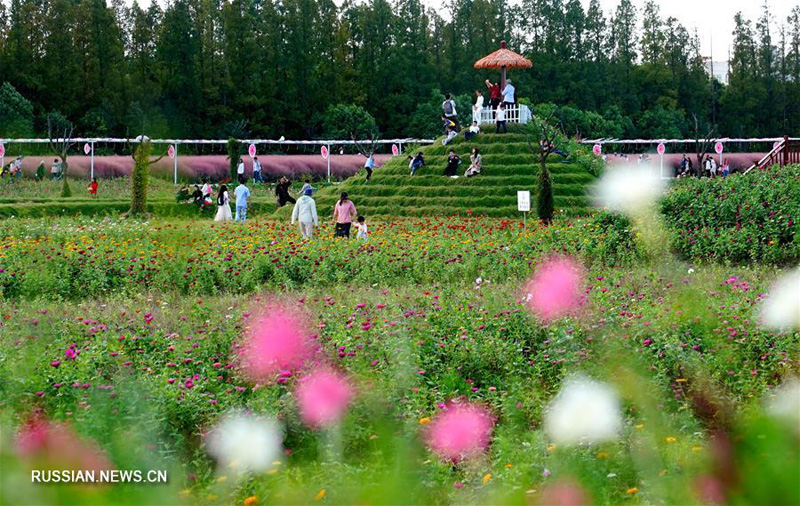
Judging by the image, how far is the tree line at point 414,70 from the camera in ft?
132

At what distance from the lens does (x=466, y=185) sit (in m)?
24.9

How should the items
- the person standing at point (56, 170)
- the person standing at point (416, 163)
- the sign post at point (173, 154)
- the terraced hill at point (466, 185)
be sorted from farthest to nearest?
the person standing at point (56, 170), the person standing at point (416, 163), the terraced hill at point (466, 185), the sign post at point (173, 154)

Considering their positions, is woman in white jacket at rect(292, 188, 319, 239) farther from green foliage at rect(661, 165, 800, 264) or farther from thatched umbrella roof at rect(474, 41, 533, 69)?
thatched umbrella roof at rect(474, 41, 533, 69)

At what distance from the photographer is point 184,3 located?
4.79 m

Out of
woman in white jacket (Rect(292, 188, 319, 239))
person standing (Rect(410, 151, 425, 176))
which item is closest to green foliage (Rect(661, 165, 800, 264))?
woman in white jacket (Rect(292, 188, 319, 239))

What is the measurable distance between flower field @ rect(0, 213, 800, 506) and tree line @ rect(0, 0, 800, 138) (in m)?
26.3

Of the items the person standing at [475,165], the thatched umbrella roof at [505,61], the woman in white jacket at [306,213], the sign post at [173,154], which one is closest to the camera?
the sign post at [173,154]

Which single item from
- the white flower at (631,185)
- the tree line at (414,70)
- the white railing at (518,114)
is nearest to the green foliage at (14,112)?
the tree line at (414,70)

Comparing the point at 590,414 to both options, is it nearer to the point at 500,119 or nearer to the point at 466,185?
the point at 466,185

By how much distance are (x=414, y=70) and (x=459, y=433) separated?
48069 millimetres

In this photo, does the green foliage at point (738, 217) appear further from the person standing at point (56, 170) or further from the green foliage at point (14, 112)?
the green foliage at point (14, 112)

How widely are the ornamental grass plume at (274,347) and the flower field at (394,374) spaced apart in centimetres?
3

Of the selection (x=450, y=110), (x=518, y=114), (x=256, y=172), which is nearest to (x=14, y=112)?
(x=256, y=172)

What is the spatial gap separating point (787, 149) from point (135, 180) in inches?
→ 541
